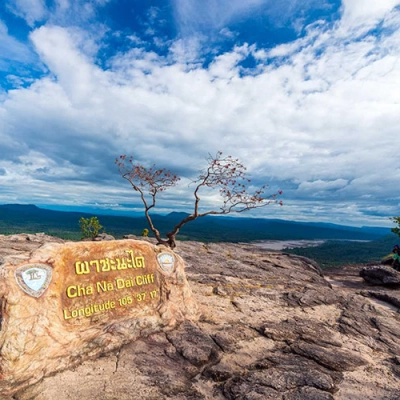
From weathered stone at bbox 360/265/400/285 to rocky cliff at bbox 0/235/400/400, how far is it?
842cm

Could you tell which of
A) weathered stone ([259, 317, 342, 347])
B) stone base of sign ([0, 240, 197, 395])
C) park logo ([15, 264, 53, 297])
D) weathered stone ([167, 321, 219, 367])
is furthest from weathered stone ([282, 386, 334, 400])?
park logo ([15, 264, 53, 297])

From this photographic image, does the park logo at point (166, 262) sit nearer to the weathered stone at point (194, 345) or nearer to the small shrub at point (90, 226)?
the weathered stone at point (194, 345)

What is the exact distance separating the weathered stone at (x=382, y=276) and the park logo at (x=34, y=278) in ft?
83.0

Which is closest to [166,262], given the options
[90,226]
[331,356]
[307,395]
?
[307,395]

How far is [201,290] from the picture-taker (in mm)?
14117

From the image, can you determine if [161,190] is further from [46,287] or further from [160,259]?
[46,287]

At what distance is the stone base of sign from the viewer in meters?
7.04

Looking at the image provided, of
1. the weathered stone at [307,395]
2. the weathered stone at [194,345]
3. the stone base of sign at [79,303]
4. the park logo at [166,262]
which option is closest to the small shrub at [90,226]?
the park logo at [166,262]

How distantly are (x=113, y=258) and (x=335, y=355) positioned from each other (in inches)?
328

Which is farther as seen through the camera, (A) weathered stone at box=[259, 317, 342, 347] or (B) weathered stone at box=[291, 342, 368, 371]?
(A) weathered stone at box=[259, 317, 342, 347]

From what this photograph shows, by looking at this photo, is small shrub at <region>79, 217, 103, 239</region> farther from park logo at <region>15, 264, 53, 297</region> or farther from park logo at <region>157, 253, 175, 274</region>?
park logo at <region>15, 264, 53, 297</region>

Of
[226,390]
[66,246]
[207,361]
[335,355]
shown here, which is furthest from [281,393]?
[66,246]

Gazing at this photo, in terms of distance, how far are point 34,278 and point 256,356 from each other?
7.28 meters

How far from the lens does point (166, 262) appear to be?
10.8 meters
